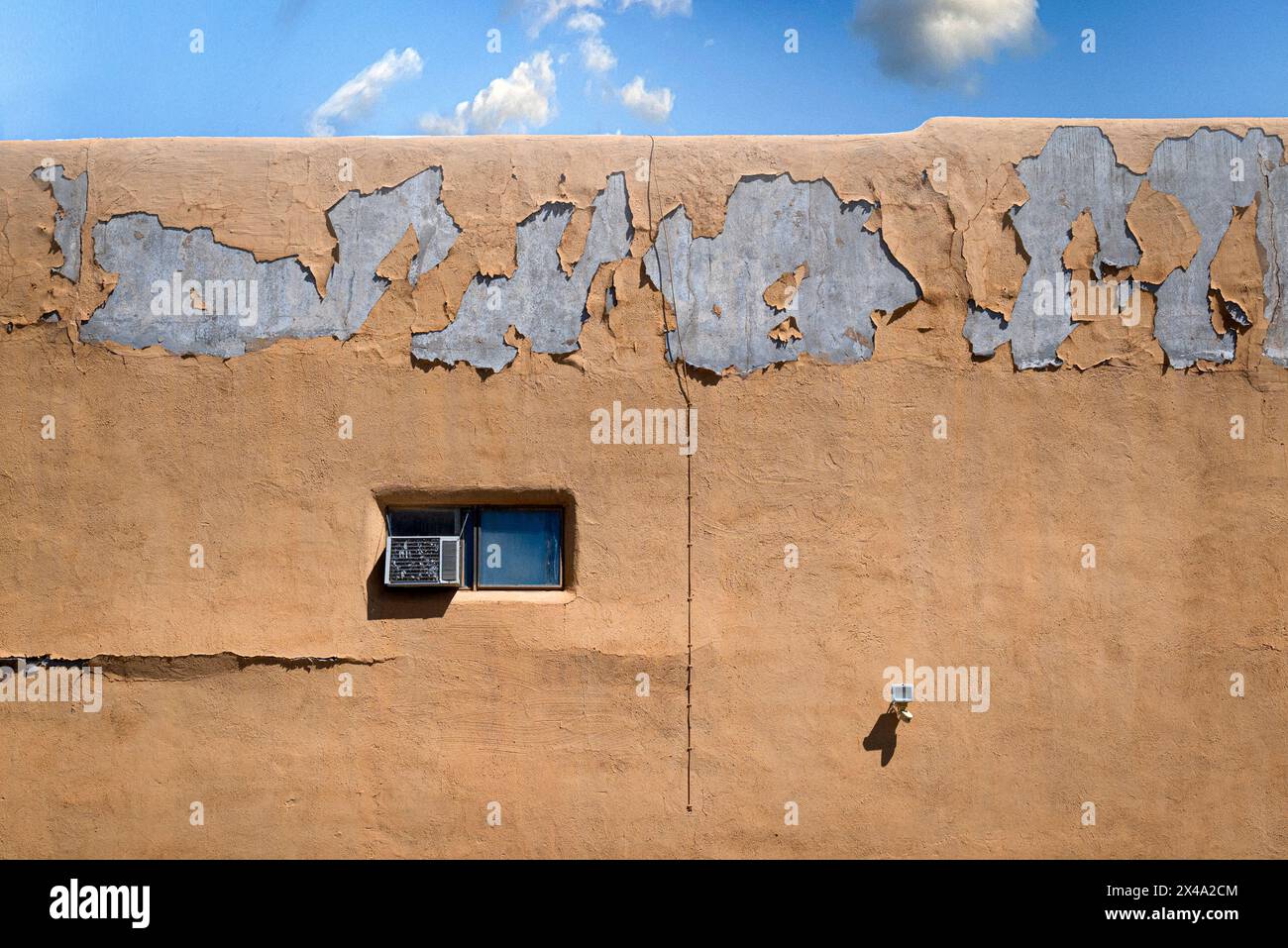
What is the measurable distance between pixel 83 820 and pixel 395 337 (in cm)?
323

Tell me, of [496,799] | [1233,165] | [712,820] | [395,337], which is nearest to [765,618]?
[712,820]

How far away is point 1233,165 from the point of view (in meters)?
5.04

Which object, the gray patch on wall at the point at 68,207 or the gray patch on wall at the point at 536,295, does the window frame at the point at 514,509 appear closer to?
the gray patch on wall at the point at 536,295

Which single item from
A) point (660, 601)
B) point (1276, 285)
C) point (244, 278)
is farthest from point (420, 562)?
point (1276, 285)

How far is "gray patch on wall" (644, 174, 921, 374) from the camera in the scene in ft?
16.4

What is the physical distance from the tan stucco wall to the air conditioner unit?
0.62 ft

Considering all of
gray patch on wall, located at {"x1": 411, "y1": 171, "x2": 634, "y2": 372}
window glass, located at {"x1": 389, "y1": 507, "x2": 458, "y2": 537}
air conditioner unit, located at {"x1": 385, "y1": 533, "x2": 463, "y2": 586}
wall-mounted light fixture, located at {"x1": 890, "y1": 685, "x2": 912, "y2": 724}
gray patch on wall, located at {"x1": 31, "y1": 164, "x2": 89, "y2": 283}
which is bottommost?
wall-mounted light fixture, located at {"x1": 890, "y1": 685, "x2": 912, "y2": 724}

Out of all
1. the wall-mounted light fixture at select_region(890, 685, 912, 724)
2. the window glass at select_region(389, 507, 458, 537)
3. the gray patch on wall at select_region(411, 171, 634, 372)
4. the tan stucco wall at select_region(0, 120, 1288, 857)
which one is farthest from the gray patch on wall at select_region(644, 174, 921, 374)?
the wall-mounted light fixture at select_region(890, 685, 912, 724)

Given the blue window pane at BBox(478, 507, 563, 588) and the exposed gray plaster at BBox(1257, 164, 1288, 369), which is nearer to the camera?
the exposed gray plaster at BBox(1257, 164, 1288, 369)

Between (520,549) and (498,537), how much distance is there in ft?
0.47

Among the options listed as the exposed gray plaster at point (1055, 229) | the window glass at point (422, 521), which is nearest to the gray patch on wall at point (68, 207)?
the window glass at point (422, 521)

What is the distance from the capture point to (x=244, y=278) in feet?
16.6

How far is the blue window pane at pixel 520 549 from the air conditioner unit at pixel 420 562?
0.82 ft

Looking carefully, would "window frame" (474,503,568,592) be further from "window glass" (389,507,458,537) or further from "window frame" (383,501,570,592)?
"window glass" (389,507,458,537)
